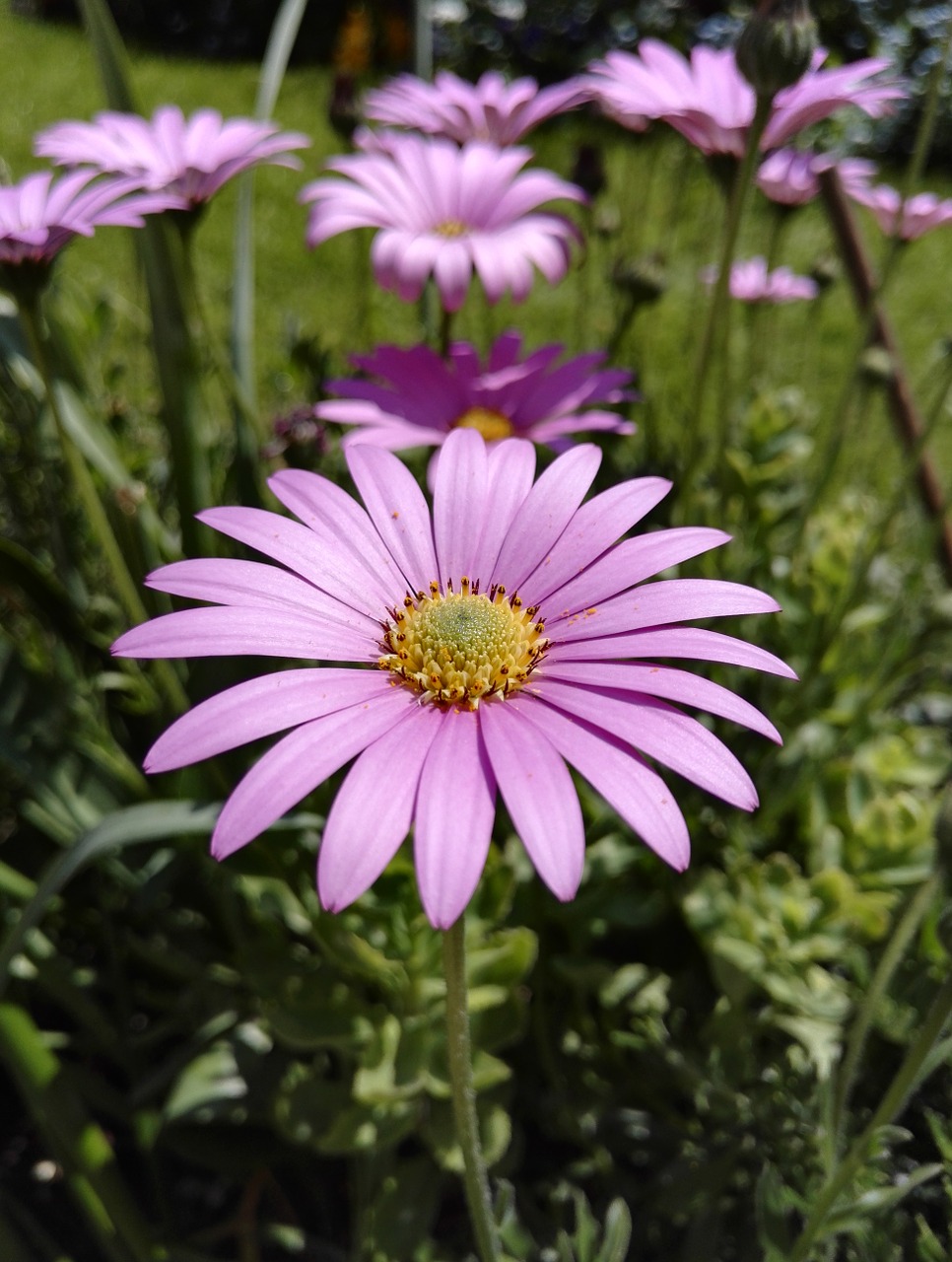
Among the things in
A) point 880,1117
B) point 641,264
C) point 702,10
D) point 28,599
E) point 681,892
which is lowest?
point 681,892

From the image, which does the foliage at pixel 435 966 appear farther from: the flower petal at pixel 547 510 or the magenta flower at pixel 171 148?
the flower petal at pixel 547 510

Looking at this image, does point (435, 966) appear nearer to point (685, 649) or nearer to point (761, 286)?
point (685, 649)

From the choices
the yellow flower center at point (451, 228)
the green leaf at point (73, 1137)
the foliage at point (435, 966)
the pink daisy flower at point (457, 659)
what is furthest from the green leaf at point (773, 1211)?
the yellow flower center at point (451, 228)

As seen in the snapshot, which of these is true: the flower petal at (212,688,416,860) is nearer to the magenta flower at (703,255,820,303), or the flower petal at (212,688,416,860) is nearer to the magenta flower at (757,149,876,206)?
the magenta flower at (757,149,876,206)

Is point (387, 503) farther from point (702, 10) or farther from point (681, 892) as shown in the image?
point (702, 10)

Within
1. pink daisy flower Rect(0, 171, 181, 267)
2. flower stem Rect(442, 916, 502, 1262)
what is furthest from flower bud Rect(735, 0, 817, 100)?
flower stem Rect(442, 916, 502, 1262)

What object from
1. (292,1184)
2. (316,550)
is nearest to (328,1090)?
(292,1184)

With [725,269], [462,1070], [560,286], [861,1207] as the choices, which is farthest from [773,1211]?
[560,286]
